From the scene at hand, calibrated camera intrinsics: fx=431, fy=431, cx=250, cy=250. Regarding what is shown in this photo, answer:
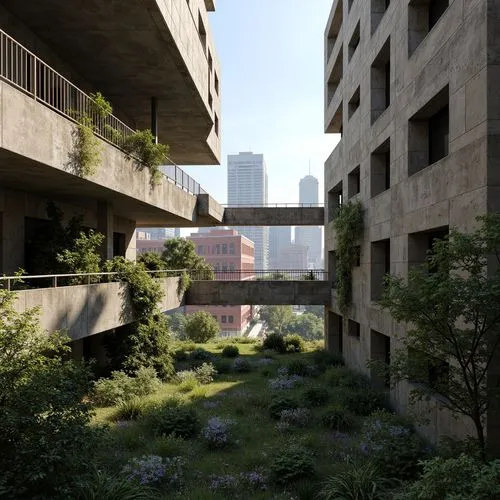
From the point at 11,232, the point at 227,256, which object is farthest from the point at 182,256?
the point at 227,256

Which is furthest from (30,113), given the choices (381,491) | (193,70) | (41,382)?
(381,491)

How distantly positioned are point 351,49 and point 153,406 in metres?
20.9

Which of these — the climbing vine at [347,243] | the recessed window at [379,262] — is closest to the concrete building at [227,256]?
the climbing vine at [347,243]

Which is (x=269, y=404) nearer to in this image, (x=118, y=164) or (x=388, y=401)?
(x=388, y=401)

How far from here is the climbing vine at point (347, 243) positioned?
66.7 ft

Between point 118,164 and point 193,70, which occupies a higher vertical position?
point 193,70

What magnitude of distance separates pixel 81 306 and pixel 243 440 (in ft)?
21.4

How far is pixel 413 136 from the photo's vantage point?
14328 mm

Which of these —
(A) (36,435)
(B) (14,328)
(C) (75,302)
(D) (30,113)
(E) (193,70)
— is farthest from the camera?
(E) (193,70)

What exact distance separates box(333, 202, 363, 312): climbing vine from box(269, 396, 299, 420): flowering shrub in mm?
7597

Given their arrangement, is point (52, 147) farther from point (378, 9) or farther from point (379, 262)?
point (378, 9)

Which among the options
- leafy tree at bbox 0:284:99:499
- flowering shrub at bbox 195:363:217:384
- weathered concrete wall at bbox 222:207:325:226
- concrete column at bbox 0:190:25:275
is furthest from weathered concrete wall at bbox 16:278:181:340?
weathered concrete wall at bbox 222:207:325:226

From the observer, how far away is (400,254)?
1505 cm

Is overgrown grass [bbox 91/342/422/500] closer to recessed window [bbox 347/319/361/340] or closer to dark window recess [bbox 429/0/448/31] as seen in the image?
recessed window [bbox 347/319/361/340]
